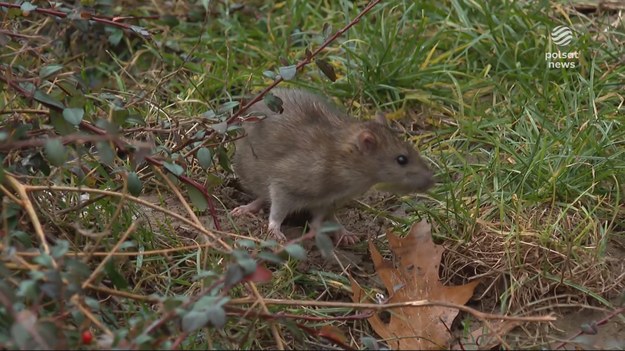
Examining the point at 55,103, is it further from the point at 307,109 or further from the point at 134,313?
the point at 307,109

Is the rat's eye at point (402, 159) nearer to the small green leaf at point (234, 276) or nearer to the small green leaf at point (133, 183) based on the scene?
the small green leaf at point (133, 183)

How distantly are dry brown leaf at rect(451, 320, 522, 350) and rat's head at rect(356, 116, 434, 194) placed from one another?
969 millimetres

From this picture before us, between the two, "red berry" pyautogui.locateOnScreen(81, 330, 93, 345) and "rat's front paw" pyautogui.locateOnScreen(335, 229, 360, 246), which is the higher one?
"red berry" pyautogui.locateOnScreen(81, 330, 93, 345)

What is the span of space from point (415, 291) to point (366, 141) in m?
0.89

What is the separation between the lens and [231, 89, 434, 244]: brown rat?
17.4ft

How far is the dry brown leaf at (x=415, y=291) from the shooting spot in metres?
4.45

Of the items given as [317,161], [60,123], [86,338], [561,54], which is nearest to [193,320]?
[86,338]

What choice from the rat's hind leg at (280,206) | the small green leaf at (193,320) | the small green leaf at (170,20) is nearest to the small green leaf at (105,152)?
the small green leaf at (193,320)

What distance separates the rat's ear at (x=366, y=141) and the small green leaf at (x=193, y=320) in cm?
194

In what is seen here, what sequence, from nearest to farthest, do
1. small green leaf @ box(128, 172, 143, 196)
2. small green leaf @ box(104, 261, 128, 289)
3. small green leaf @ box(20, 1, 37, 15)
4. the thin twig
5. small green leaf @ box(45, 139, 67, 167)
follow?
small green leaf @ box(45, 139, 67, 167), the thin twig, small green leaf @ box(104, 261, 128, 289), small green leaf @ box(128, 172, 143, 196), small green leaf @ box(20, 1, 37, 15)

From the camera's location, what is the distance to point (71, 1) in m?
7.04

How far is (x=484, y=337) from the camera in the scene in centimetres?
443

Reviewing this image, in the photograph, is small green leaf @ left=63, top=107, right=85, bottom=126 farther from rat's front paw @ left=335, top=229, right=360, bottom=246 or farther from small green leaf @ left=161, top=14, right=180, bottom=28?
small green leaf @ left=161, top=14, right=180, bottom=28

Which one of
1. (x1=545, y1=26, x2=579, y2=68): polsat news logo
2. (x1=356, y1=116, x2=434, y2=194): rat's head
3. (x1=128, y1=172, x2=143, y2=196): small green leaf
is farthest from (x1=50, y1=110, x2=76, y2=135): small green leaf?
(x1=545, y1=26, x2=579, y2=68): polsat news logo
